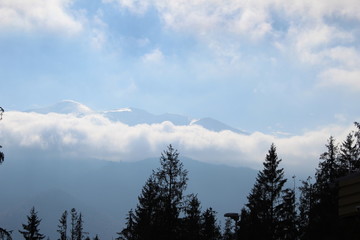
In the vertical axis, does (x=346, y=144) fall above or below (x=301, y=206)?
above

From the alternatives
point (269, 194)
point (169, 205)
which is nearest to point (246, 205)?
point (269, 194)

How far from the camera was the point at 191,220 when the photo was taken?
128 feet

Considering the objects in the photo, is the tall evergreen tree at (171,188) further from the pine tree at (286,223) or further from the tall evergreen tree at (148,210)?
the pine tree at (286,223)

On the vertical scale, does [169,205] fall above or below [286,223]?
above

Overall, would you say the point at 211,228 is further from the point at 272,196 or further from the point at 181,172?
the point at 181,172

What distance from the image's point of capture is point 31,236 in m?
55.0

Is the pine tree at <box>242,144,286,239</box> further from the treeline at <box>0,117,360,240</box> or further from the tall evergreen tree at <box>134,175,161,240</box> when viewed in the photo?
the tall evergreen tree at <box>134,175,161,240</box>

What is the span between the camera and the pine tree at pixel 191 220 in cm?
3691

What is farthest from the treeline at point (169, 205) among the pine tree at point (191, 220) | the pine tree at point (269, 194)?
the pine tree at point (269, 194)

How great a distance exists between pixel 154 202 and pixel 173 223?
2513 mm

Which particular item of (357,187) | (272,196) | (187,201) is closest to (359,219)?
(357,187)

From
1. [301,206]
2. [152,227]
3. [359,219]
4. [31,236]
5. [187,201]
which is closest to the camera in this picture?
[359,219]

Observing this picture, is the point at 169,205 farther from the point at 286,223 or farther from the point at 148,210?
the point at 286,223

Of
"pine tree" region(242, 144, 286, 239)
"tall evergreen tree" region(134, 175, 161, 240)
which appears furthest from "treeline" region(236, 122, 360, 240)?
"tall evergreen tree" region(134, 175, 161, 240)
